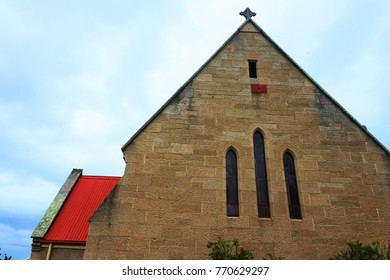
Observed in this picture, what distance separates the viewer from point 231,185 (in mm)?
8750

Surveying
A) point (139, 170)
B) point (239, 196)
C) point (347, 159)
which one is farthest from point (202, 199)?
point (347, 159)

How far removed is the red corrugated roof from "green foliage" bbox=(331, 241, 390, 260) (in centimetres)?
903

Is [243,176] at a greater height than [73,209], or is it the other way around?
[73,209]

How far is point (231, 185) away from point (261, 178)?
3.25 ft

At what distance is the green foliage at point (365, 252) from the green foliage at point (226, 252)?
2632mm

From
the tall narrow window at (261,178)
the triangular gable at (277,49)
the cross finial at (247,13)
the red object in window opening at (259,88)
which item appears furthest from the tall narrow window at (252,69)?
the tall narrow window at (261,178)

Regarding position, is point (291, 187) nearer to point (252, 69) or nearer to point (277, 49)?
point (252, 69)

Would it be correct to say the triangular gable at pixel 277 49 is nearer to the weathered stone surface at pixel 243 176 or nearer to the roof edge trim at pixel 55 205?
the weathered stone surface at pixel 243 176

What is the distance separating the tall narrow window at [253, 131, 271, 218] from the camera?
8.42 metres

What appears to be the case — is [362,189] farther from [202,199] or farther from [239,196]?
[202,199]

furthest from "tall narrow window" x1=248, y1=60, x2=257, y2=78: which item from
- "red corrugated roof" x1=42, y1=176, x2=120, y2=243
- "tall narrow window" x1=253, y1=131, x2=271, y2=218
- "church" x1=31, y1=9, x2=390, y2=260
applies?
"red corrugated roof" x1=42, y1=176, x2=120, y2=243

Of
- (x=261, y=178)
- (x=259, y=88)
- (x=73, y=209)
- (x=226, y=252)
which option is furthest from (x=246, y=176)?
(x=73, y=209)

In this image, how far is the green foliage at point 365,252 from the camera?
7.00 metres

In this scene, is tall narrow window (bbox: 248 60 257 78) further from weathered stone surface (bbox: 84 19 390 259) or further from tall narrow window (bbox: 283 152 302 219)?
tall narrow window (bbox: 283 152 302 219)
